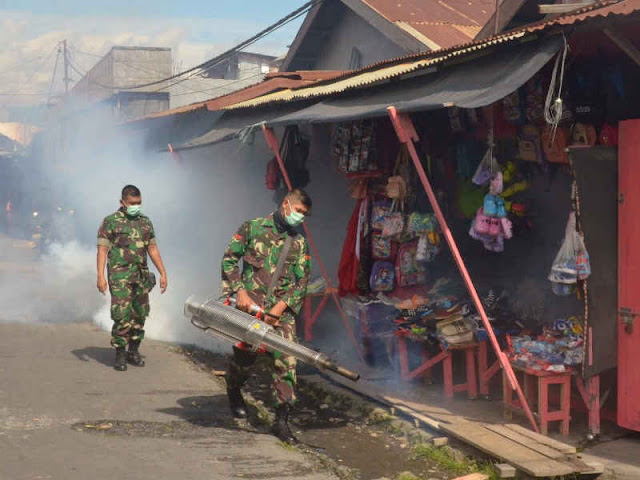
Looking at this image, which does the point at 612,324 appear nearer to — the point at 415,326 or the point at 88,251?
the point at 415,326

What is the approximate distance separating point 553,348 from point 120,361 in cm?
437

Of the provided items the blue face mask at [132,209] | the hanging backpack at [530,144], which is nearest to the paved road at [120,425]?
the blue face mask at [132,209]

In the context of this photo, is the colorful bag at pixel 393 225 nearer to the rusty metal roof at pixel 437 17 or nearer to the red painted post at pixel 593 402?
the red painted post at pixel 593 402

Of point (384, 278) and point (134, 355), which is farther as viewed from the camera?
point (134, 355)

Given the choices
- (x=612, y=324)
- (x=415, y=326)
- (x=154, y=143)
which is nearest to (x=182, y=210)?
(x=154, y=143)

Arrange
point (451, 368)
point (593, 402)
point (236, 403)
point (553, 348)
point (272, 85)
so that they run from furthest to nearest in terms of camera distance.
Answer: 1. point (272, 85)
2. point (451, 368)
3. point (236, 403)
4. point (553, 348)
5. point (593, 402)

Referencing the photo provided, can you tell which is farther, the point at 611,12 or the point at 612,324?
the point at 612,324

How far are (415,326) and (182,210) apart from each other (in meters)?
8.78

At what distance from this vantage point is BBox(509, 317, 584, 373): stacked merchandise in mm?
6680

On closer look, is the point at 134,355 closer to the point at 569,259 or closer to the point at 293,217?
the point at 293,217

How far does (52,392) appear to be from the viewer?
784 cm

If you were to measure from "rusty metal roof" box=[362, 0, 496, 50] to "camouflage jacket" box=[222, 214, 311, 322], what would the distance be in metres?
8.52

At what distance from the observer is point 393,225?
8.69 m

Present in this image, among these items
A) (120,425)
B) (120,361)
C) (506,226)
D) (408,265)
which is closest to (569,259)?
(506,226)
